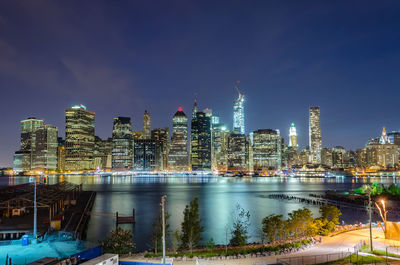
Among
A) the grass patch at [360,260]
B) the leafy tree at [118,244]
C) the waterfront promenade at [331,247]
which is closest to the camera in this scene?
the grass patch at [360,260]

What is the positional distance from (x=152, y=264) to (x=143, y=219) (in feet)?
146

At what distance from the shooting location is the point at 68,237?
37.1 meters

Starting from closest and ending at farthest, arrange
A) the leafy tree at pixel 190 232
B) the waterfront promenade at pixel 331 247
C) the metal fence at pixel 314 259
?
the metal fence at pixel 314 259, the waterfront promenade at pixel 331 247, the leafy tree at pixel 190 232

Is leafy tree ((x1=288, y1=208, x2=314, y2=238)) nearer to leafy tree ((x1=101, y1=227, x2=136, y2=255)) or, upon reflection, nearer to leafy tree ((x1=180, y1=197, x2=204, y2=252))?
leafy tree ((x1=180, y1=197, x2=204, y2=252))

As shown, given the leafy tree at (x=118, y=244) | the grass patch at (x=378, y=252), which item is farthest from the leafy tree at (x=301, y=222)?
the leafy tree at (x=118, y=244)

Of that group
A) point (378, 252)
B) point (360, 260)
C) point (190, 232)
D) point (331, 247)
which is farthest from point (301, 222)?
point (360, 260)

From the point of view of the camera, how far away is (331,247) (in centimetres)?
3108

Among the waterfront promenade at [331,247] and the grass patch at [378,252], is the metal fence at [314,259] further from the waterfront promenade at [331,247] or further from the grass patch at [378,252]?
the grass patch at [378,252]

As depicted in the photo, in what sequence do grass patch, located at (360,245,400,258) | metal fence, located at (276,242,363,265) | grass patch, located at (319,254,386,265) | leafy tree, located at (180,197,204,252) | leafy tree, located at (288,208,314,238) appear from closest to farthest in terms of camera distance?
grass patch, located at (319,254,386,265) < metal fence, located at (276,242,363,265) < grass patch, located at (360,245,400,258) < leafy tree, located at (180,197,204,252) < leafy tree, located at (288,208,314,238)

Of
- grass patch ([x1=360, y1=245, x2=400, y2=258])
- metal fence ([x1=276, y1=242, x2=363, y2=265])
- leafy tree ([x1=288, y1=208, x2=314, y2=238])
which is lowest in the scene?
metal fence ([x1=276, y1=242, x2=363, y2=265])

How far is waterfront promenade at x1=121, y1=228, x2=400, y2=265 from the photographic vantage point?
26641 millimetres

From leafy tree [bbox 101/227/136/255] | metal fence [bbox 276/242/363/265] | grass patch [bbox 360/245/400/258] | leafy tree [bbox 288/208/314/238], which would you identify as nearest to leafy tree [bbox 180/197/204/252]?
leafy tree [bbox 101/227/136/255]

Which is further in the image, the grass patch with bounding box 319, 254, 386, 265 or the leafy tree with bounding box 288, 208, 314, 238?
the leafy tree with bounding box 288, 208, 314, 238

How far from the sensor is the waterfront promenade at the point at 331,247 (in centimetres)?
2664
